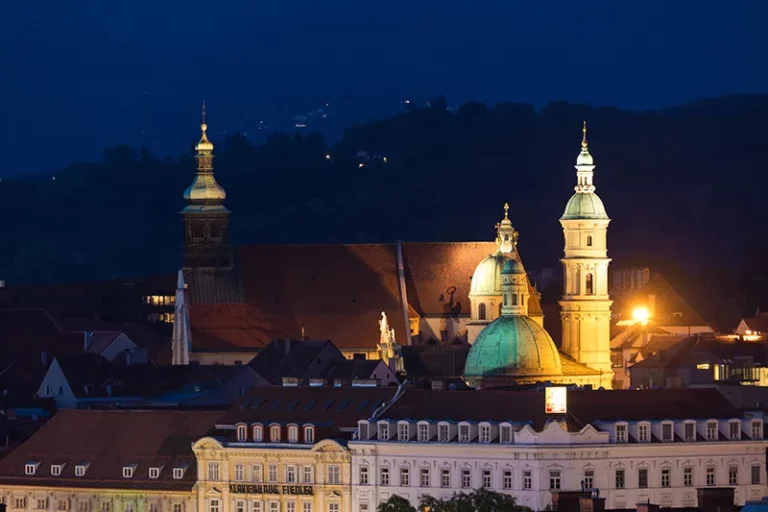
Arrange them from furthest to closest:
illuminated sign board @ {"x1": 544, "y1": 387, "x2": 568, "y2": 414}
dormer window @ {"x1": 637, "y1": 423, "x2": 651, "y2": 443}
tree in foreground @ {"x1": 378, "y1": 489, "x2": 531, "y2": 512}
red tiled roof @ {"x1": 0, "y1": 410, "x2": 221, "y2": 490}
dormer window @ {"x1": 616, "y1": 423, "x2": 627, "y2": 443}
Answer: red tiled roof @ {"x1": 0, "y1": 410, "x2": 221, "y2": 490}
illuminated sign board @ {"x1": 544, "y1": 387, "x2": 568, "y2": 414}
dormer window @ {"x1": 637, "y1": 423, "x2": 651, "y2": 443}
dormer window @ {"x1": 616, "y1": 423, "x2": 627, "y2": 443}
tree in foreground @ {"x1": 378, "y1": 489, "x2": 531, "y2": 512}

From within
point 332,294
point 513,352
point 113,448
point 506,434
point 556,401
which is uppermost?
point 332,294

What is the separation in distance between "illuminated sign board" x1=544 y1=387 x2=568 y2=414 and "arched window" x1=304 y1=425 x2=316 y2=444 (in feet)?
27.9

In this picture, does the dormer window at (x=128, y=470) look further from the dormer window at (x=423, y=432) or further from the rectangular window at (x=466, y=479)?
the rectangular window at (x=466, y=479)

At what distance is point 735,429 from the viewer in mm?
132500

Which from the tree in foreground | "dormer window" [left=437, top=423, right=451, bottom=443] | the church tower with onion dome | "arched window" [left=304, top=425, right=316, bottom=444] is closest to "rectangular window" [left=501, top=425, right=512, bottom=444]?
"dormer window" [left=437, top=423, right=451, bottom=443]

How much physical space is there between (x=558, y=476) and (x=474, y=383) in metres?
32.1

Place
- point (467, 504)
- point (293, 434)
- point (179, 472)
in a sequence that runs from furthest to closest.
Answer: point (179, 472) < point (293, 434) < point (467, 504)

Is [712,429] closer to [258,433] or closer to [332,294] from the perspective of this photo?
[258,433]

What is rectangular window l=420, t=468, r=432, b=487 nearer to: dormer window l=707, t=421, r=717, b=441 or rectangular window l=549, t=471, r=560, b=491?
rectangular window l=549, t=471, r=560, b=491

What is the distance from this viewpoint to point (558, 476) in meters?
129

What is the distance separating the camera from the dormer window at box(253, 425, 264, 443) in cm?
13674

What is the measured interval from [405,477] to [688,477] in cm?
981

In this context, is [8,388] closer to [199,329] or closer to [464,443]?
[199,329]

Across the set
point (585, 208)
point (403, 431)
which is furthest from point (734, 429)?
point (585, 208)
